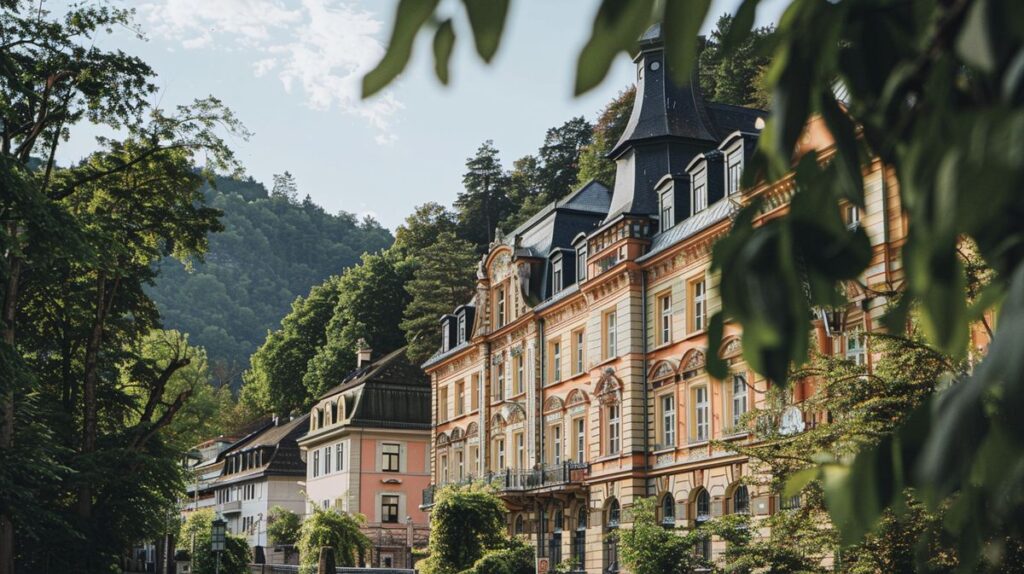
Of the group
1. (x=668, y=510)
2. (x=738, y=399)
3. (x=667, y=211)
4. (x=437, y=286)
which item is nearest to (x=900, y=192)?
(x=738, y=399)

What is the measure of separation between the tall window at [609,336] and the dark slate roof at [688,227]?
3.15 meters

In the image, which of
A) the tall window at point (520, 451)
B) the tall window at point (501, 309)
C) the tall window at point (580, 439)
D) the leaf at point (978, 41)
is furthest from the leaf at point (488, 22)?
the tall window at point (501, 309)

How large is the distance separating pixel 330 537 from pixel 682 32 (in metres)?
49.1

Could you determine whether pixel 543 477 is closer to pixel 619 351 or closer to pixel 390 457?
pixel 619 351

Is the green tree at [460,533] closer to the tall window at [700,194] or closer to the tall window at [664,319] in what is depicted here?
the tall window at [664,319]

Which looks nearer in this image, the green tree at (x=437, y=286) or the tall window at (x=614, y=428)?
the tall window at (x=614, y=428)

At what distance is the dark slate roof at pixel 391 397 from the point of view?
69375 mm

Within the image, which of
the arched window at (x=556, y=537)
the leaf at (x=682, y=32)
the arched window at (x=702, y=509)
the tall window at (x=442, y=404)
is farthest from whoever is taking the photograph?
the tall window at (x=442, y=404)

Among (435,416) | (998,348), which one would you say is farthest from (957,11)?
(435,416)

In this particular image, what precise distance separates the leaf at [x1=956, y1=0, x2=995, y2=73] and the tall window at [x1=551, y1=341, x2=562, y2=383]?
4521cm

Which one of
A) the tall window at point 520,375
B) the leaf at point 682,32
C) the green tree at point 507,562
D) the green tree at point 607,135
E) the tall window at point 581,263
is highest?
the green tree at point 607,135

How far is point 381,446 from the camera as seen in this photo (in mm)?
69312

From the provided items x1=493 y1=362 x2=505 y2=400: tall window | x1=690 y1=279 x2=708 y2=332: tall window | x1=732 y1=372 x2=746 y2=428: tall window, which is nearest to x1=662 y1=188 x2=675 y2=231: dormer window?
x1=690 y1=279 x2=708 y2=332: tall window

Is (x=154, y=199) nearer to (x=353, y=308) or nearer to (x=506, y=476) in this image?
(x=506, y=476)
